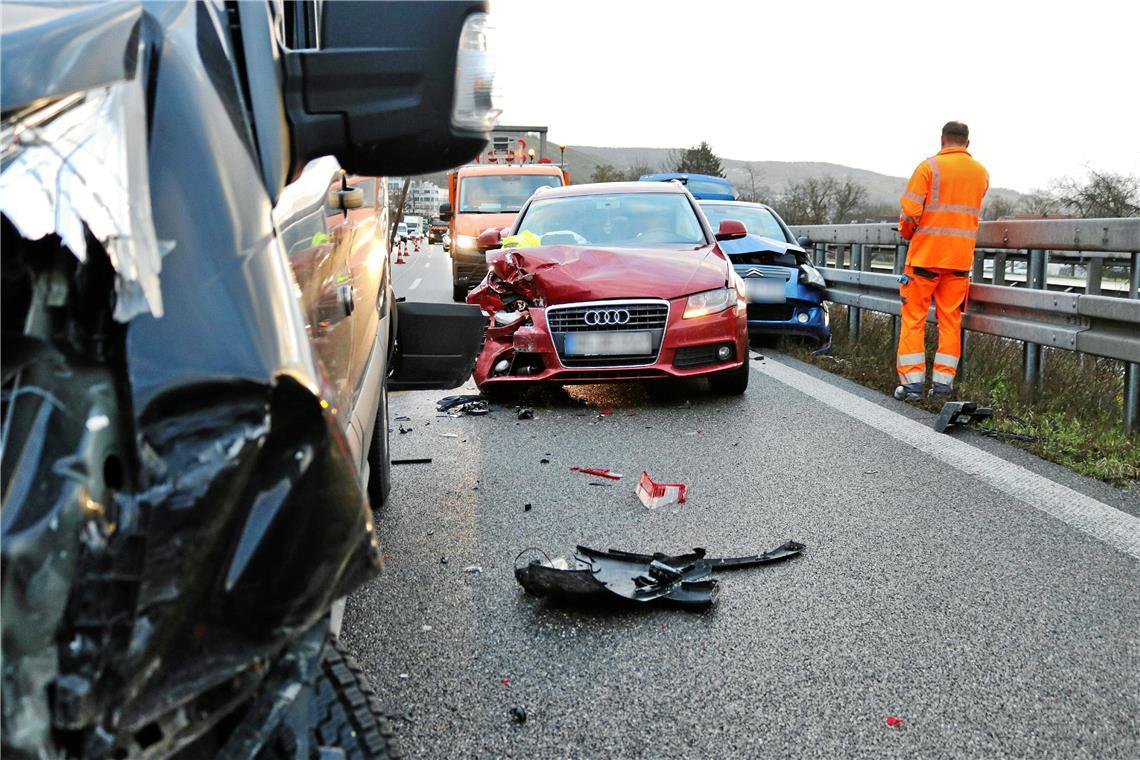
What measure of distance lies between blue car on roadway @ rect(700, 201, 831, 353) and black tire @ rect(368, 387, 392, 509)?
646 centimetres

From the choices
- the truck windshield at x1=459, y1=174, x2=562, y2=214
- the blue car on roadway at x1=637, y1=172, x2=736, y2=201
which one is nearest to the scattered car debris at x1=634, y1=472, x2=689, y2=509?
the truck windshield at x1=459, y1=174, x2=562, y2=214

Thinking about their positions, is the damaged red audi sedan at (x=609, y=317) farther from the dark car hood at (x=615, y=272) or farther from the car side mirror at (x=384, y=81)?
the car side mirror at (x=384, y=81)

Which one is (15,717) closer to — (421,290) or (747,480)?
(747,480)

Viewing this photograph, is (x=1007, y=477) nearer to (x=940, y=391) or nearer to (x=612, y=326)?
(x=940, y=391)

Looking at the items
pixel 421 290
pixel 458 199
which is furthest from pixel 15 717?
pixel 421 290

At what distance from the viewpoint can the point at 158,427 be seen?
4.08 feet

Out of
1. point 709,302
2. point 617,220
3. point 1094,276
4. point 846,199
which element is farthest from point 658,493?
point 846,199

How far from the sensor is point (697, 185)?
896 inches

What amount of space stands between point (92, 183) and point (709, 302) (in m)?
6.75

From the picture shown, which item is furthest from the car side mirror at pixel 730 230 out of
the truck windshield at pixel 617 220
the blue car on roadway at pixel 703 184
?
the blue car on roadway at pixel 703 184

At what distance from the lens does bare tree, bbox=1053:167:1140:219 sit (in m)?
18.9

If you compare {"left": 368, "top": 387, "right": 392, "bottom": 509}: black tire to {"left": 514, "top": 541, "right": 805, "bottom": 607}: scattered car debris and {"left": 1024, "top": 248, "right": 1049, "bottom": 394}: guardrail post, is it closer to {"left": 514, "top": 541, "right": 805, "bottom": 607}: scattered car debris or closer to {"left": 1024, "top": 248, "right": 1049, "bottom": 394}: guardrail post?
{"left": 514, "top": 541, "right": 805, "bottom": 607}: scattered car debris

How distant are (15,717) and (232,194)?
64 centimetres

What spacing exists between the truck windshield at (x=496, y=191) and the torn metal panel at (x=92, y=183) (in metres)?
17.6
